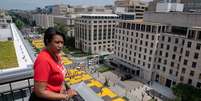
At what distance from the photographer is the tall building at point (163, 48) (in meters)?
28.3

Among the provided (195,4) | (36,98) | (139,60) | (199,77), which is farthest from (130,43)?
(195,4)

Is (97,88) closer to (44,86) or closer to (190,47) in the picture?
(190,47)

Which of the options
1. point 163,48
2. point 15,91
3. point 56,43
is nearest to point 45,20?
point 163,48

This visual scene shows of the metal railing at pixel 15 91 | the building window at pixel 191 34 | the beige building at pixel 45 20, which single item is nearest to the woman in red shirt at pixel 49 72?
the metal railing at pixel 15 91

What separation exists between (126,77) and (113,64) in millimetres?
8907

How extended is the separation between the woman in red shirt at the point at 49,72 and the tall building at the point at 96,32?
51599 mm

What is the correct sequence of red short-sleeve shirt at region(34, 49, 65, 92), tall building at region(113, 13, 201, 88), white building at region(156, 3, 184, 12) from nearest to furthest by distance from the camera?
red short-sleeve shirt at region(34, 49, 65, 92)
tall building at region(113, 13, 201, 88)
white building at region(156, 3, 184, 12)

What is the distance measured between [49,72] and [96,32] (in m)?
53.8

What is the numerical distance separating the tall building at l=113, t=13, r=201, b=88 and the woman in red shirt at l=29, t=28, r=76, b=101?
29267 millimetres

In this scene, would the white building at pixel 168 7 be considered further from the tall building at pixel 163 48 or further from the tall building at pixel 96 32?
the tall building at pixel 96 32

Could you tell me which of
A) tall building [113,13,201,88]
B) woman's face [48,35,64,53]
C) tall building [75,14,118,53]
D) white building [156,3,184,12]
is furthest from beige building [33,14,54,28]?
woman's face [48,35,64,53]

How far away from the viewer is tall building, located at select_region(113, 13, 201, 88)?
28.3 meters

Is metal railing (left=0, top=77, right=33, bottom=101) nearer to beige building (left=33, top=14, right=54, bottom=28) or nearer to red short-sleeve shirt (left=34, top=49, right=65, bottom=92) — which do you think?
red short-sleeve shirt (left=34, top=49, right=65, bottom=92)

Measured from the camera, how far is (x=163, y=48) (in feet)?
110
